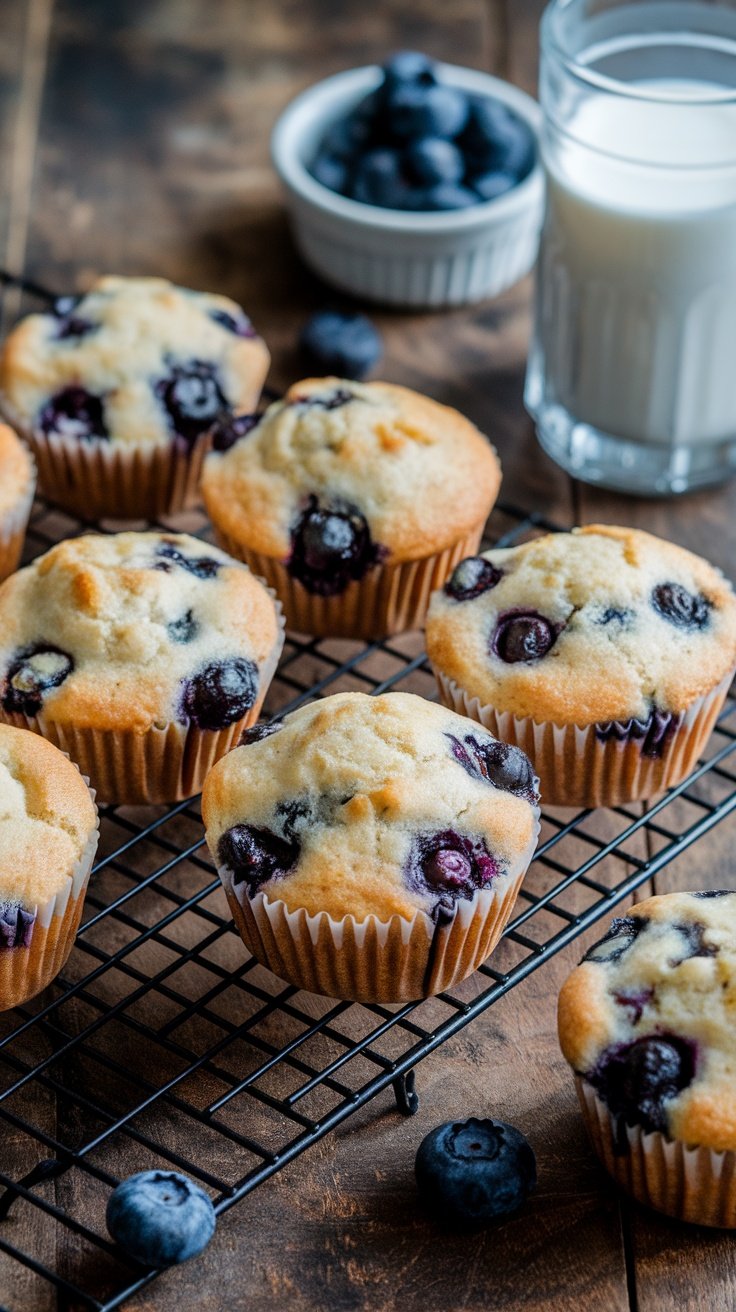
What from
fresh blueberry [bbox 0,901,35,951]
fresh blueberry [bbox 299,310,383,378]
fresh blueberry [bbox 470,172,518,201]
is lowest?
fresh blueberry [bbox 299,310,383,378]

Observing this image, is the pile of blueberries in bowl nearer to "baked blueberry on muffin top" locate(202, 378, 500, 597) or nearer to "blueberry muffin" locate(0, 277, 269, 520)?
"blueberry muffin" locate(0, 277, 269, 520)

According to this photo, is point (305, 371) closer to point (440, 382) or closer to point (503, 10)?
point (440, 382)

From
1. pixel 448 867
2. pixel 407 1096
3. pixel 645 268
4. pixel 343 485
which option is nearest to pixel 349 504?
pixel 343 485

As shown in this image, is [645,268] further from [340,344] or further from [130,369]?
[130,369]

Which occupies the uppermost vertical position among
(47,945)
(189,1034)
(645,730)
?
(645,730)

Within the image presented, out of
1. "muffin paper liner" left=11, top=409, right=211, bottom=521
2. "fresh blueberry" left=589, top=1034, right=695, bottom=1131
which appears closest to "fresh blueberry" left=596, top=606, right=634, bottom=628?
"fresh blueberry" left=589, top=1034, right=695, bottom=1131

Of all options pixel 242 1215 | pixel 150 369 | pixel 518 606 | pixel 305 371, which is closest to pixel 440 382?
pixel 305 371

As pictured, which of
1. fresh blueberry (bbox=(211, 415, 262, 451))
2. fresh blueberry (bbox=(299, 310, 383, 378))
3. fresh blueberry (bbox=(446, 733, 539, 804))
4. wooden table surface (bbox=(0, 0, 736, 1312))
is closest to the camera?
wooden table surface (bbox=(0, 0, 736, 1312))
